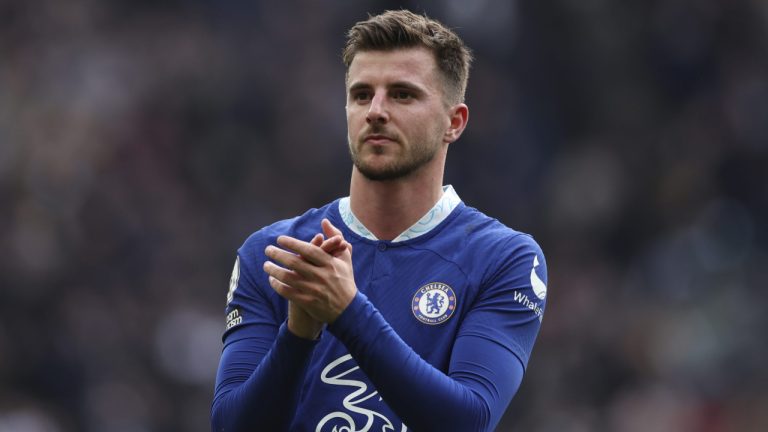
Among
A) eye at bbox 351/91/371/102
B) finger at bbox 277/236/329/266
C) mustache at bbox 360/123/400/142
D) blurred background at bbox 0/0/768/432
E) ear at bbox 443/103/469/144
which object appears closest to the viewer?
finger at bbox 277/236/329/266

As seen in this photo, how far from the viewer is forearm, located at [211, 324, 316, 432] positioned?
388 cm

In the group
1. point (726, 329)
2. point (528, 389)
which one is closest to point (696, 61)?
point (726, 329)

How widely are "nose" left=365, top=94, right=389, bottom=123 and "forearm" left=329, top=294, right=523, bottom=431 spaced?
0.72 m

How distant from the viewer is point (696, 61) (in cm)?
1431

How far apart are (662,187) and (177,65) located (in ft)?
17.4

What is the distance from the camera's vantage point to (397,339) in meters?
3.82

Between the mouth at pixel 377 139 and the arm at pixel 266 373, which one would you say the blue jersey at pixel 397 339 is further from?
the mouth at pixel 377 139

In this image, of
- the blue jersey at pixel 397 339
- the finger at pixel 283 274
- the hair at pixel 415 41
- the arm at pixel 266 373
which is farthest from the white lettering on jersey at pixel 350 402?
the hair at pixel 415 41

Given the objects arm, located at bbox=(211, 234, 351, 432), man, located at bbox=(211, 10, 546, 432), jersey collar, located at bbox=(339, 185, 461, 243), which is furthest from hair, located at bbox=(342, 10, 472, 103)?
arm, located at bbox=(211, 234, 351, 432)

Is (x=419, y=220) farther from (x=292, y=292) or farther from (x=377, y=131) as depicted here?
(x=292, y=292)

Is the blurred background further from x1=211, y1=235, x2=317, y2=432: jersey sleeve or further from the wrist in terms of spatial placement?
the wrist

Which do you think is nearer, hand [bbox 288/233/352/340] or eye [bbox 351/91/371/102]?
hand [bbox 288/233/352/340]

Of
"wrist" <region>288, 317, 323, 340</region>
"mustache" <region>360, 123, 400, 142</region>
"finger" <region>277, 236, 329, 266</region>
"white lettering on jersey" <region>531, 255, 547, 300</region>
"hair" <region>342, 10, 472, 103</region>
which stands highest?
"hair" <region>342, 10, 472, 103</region>

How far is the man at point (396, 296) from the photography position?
3842mm
